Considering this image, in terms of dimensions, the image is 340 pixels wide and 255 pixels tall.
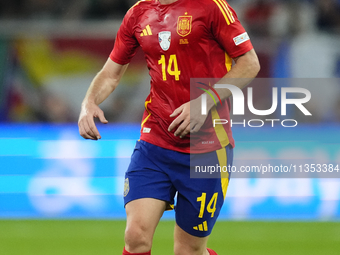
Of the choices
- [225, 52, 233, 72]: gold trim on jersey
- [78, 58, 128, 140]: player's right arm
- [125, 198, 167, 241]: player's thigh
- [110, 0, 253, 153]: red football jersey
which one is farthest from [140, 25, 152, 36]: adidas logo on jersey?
[125, 198, 167, 241]: player's thigh

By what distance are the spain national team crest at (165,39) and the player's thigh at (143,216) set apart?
77 cm

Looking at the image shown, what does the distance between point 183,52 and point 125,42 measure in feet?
1.39

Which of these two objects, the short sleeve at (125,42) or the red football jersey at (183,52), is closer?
the red football jersey at (183,52)

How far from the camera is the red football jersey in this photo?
228 cm

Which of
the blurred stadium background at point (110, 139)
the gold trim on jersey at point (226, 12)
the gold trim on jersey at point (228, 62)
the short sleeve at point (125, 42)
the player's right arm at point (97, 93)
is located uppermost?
the gold trim on jersey at point (226, 12)

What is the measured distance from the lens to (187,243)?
2.52 meters

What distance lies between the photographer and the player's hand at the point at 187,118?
2154 millimetres

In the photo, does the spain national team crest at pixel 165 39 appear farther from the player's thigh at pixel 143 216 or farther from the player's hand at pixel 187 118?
the player's thigh at pixel 143 216

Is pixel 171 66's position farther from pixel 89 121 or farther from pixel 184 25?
pixel 89 121

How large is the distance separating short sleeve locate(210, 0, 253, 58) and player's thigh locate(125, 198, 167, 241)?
84 cm

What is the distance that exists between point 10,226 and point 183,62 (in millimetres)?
2822

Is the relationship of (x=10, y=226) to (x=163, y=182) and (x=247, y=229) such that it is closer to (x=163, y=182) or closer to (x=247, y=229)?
(x=247, y=229)

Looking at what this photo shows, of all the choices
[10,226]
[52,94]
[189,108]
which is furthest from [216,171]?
[52,94]

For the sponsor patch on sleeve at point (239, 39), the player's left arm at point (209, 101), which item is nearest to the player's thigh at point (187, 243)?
the player's left arm at point (209, 101)
